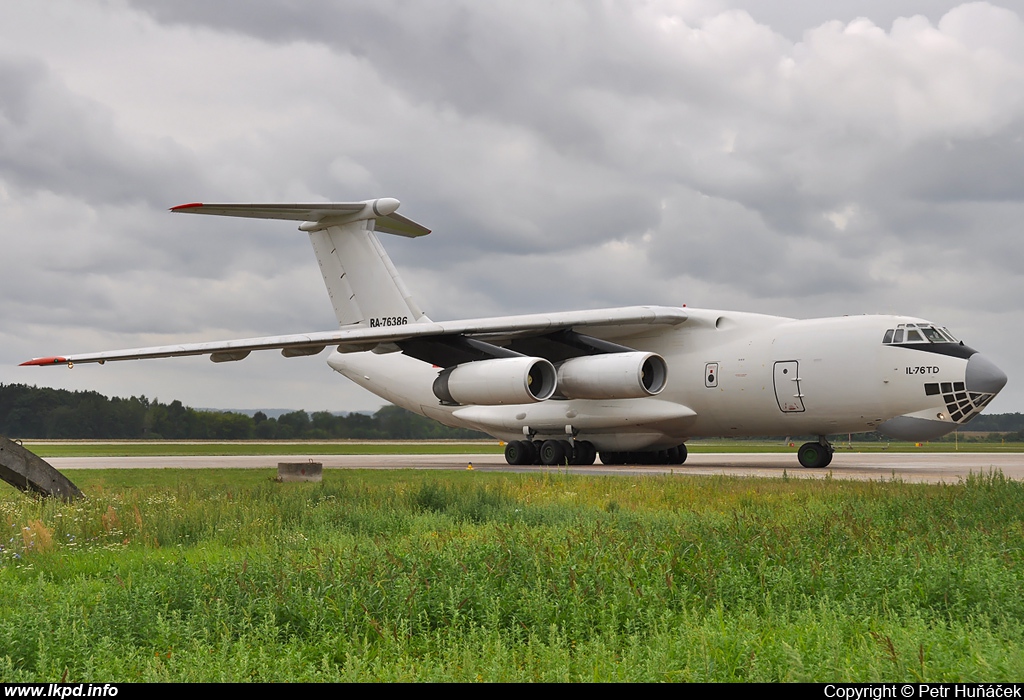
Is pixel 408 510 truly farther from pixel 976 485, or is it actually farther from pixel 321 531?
pixel 976 485

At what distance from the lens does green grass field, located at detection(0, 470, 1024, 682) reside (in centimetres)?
390

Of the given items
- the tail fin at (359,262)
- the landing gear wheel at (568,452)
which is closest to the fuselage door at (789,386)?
the landing gear wheel at (568,452)

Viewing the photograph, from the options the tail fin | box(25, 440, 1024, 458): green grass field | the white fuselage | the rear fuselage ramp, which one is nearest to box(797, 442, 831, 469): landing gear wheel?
the white fuselage

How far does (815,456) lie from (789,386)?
221 centimetres

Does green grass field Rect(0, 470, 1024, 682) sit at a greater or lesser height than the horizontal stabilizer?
lesser

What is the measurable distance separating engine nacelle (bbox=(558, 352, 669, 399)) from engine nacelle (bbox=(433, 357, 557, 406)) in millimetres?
619

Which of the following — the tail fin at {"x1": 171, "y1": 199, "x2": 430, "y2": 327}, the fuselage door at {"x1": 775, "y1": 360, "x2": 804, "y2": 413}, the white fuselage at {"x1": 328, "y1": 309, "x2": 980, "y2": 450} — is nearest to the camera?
the white fuselage at {"x1": 328, "y1": 309, "x2": 980, "y2": 450}

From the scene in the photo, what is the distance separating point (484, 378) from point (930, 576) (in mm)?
13565

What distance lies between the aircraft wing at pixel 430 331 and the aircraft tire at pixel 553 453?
2885mm

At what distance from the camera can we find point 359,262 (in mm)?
22812

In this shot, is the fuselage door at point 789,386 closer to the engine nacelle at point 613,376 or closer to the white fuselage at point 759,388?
the white fuselage at point 759,388

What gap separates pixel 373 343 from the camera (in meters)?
19.8

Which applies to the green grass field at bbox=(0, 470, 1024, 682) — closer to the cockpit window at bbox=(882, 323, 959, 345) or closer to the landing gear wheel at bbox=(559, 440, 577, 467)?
the cockpit window at bbox=(882, 323, 959, 345)

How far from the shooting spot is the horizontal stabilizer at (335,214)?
2011 centimetres
